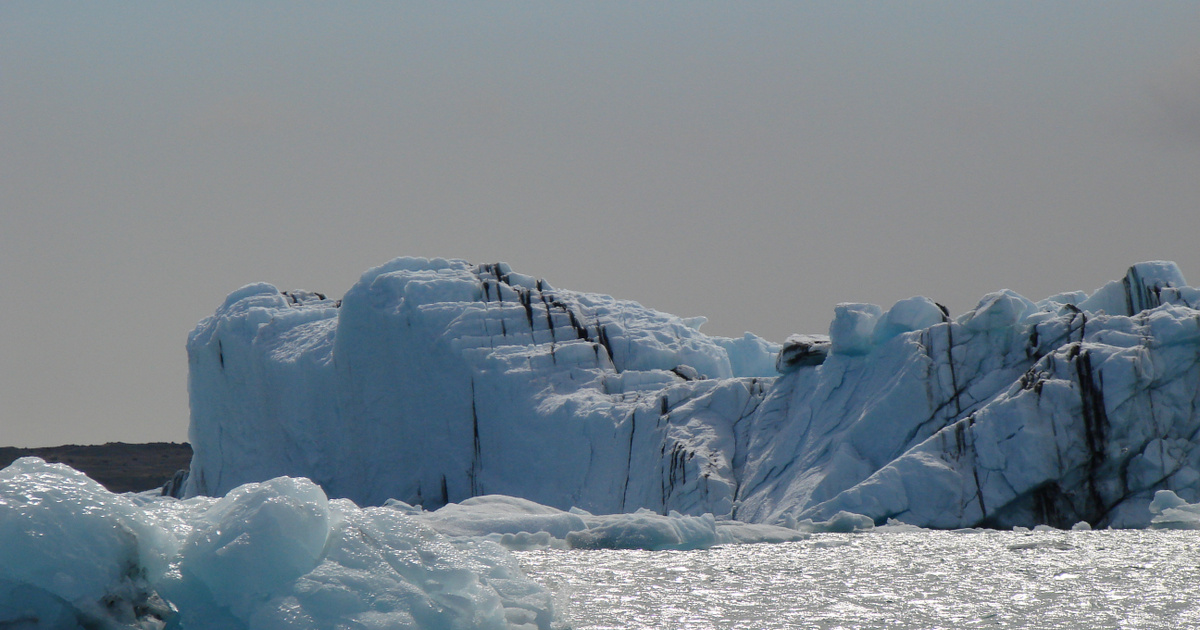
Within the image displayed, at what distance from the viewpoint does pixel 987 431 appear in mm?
14891

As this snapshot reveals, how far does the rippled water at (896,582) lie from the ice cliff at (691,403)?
1.04 m

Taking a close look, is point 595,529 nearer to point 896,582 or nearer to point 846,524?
point 846,524

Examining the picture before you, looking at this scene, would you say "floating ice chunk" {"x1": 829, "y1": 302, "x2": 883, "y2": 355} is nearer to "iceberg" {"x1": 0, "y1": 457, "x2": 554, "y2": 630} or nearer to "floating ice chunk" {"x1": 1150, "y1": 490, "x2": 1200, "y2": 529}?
"floating ice chunk" {"x1": 1150, "y1": 490, "x2": 1200, "y2": 529}

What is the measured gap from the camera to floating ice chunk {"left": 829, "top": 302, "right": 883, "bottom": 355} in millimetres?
17219

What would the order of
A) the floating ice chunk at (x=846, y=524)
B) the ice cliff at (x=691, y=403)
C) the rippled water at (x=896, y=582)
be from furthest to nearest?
the ice cliff at (x=691, y=403)
the floating ice chunk at (x=846, y=524)
the rippled water at (x=896, y=582)

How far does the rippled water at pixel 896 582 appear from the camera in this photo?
814 cm

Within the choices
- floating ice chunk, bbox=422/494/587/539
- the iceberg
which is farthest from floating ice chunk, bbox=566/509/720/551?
the iceberg

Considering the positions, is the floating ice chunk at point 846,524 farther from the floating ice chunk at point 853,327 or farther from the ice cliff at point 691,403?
the floating ice chunk at point 853,327

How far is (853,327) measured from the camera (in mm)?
17203

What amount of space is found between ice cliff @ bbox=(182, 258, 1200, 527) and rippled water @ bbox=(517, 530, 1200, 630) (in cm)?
104

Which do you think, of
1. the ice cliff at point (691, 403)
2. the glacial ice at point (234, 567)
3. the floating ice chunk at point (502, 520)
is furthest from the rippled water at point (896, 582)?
the glacial ice at point (234, 567)

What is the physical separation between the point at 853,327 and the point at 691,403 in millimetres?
2831

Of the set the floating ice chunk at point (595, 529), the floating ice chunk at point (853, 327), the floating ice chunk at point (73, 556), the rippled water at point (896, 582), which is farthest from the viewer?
the floating ice chunk at point (853, 327)

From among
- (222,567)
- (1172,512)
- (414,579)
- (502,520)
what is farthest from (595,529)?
(222,567)
